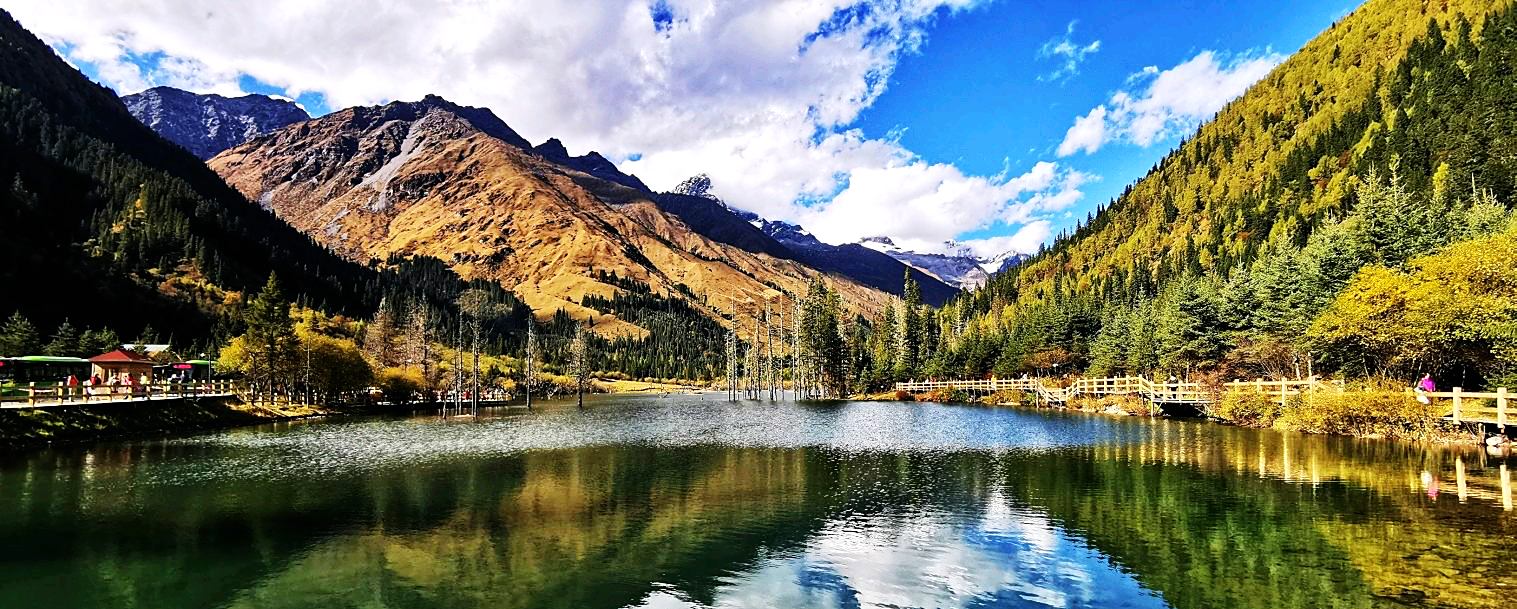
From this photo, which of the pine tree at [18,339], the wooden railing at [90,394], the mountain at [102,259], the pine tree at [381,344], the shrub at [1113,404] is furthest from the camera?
the mountain at [102,259]

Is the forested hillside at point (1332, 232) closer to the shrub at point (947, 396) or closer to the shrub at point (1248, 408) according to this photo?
the shrub at point (1248, 408)

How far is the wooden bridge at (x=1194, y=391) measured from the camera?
116ft

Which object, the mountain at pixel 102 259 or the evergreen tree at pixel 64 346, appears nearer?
the evergreen tree at pixel 64 346

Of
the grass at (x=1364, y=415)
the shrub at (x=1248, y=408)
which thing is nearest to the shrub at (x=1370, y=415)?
the grass at (x=1364, y=415)

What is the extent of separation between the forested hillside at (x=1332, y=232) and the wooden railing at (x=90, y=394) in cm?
8295

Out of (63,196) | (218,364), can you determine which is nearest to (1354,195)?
(218,364)

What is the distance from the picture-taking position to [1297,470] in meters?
30.7

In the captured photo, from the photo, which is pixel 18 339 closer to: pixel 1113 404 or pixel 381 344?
pixel 381 344

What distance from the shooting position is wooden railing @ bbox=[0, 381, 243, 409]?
52.2 meters

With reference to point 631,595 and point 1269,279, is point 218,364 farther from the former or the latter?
point 1269,279

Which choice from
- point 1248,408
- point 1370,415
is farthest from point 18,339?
point 1370,415

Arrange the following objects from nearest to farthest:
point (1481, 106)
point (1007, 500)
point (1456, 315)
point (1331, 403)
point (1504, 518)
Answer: point (1504, 518)
point (1007, 500)
point (1456, 315)
point (1331, 403)
point (1481, 106)

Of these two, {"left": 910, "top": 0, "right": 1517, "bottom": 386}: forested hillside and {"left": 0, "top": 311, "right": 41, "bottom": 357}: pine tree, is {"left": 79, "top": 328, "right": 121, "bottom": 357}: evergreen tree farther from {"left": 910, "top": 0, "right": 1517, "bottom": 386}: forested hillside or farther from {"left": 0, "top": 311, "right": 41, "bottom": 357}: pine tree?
{"left": 910, "top": 0, "right": 1517, "bottom": 386}: forested hillside

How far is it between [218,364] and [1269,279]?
11310 cm
